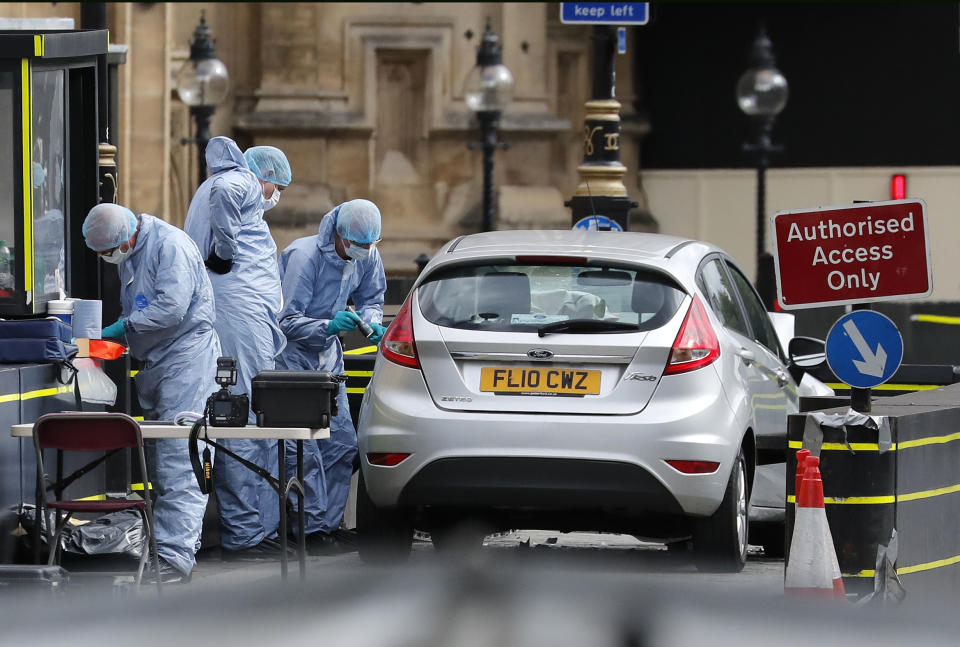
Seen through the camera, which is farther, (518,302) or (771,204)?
(771,204)

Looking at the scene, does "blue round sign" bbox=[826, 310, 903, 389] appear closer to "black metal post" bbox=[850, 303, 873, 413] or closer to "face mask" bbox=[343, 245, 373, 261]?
"black metal post" bbox=[850, 303, 873, 413]

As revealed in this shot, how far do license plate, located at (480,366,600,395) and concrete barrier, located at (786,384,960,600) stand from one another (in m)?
0.80

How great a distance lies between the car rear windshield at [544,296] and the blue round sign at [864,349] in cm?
65

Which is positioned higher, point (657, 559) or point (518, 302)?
point (518, 302)

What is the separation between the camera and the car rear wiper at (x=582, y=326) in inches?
300

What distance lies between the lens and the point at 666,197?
3438 centimetres

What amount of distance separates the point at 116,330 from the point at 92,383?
1.23 feet

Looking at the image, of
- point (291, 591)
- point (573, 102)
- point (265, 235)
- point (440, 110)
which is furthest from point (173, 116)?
point (291, 591)

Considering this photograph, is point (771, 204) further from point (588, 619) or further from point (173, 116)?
point (588, 619)

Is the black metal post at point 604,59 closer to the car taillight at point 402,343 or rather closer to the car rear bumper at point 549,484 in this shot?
the car taillight at point 402,343

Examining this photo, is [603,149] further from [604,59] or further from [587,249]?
[587,249]

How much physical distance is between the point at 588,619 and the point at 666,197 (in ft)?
108

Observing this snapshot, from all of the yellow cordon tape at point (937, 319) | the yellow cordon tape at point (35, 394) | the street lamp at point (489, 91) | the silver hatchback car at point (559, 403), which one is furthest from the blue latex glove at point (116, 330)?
the yellow cordon tape at point (937, 319)

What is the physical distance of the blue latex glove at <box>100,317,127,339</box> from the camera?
8195mm
